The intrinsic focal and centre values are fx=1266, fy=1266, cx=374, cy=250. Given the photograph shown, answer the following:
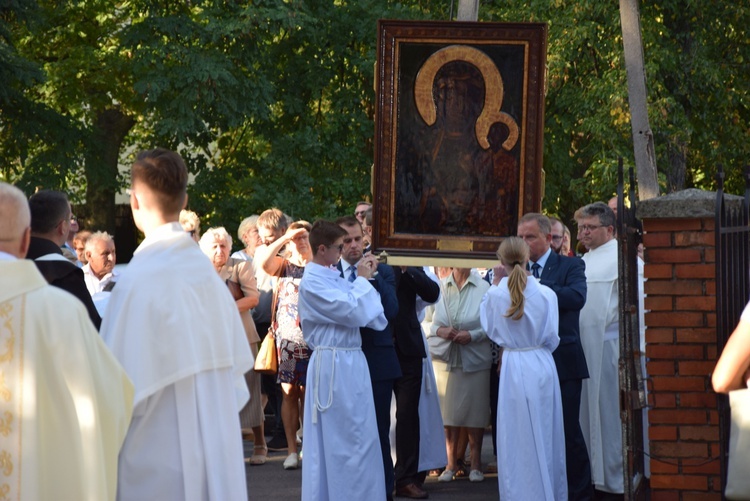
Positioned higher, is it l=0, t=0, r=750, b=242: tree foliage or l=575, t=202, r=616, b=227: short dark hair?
l=0, t=0, r=750, b=242: tree foliage

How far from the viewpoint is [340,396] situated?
8.88 meters

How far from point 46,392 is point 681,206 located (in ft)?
11.5

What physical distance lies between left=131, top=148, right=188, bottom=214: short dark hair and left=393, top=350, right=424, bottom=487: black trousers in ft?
17.0

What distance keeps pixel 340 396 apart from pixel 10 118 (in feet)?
42.7

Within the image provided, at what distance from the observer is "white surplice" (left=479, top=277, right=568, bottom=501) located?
8883 mm

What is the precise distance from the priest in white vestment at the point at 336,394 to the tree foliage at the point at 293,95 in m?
12.1

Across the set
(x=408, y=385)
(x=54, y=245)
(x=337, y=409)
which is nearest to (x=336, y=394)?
(x=337, y=409)

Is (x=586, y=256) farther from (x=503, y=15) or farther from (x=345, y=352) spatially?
(x=503, y=15)

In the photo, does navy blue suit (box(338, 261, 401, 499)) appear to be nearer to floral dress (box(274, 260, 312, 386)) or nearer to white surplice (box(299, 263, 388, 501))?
white surplice (box(299, 263, 388, 501))

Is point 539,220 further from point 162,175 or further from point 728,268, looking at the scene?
point 162,175

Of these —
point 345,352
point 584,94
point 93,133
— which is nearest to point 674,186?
point 584,94

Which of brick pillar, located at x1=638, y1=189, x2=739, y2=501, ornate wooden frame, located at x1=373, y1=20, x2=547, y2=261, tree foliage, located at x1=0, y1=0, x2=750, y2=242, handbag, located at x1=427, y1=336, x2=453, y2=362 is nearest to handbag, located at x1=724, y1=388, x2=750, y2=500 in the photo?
brick pillar, located at x1=638, y1=189, x2=739, y2=501

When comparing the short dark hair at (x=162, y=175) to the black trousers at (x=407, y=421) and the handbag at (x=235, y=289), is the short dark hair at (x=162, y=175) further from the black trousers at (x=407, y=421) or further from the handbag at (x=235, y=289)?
the handbag at (x=235, y=289)

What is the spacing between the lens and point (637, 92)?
18.5 m
